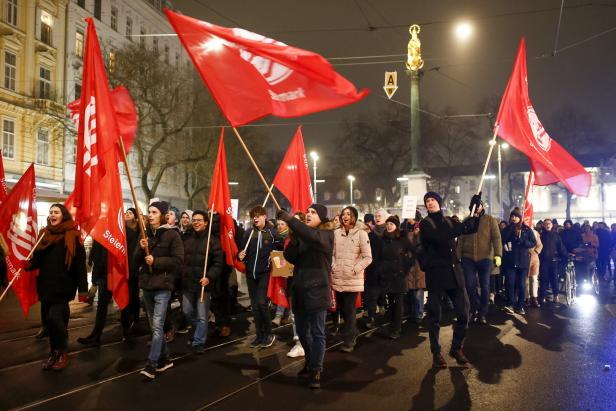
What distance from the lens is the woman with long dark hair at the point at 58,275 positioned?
257 inches

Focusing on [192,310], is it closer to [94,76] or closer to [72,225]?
[72,225]

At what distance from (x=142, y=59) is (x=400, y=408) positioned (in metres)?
26.2

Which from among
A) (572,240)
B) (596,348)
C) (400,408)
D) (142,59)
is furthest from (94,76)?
(142,59)

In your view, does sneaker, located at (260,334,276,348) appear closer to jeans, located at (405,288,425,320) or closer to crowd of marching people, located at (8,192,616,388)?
crowd of marching people, located at (8,192,616,388)

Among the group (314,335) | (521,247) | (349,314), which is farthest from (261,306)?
(521,247)

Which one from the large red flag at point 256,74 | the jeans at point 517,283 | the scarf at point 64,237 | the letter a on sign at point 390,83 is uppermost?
the letter a on sign at point 390,83

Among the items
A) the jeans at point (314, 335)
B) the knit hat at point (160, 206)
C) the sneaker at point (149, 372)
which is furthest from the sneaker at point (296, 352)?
the knit hat at point (160, 206)

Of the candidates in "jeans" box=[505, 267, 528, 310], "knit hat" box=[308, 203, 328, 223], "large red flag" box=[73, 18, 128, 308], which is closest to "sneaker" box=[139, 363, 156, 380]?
"large red flag" box=[73, 18, 128, 308]

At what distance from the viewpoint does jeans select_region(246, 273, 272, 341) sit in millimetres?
7824

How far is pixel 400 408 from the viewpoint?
16.7ft

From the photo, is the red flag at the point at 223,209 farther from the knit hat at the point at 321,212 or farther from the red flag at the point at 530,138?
the red flag at the point at 530,138

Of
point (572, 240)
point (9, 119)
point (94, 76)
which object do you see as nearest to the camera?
point (94, 76)

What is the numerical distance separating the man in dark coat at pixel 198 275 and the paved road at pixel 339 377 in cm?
39

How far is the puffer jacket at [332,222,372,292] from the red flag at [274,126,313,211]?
391cm
